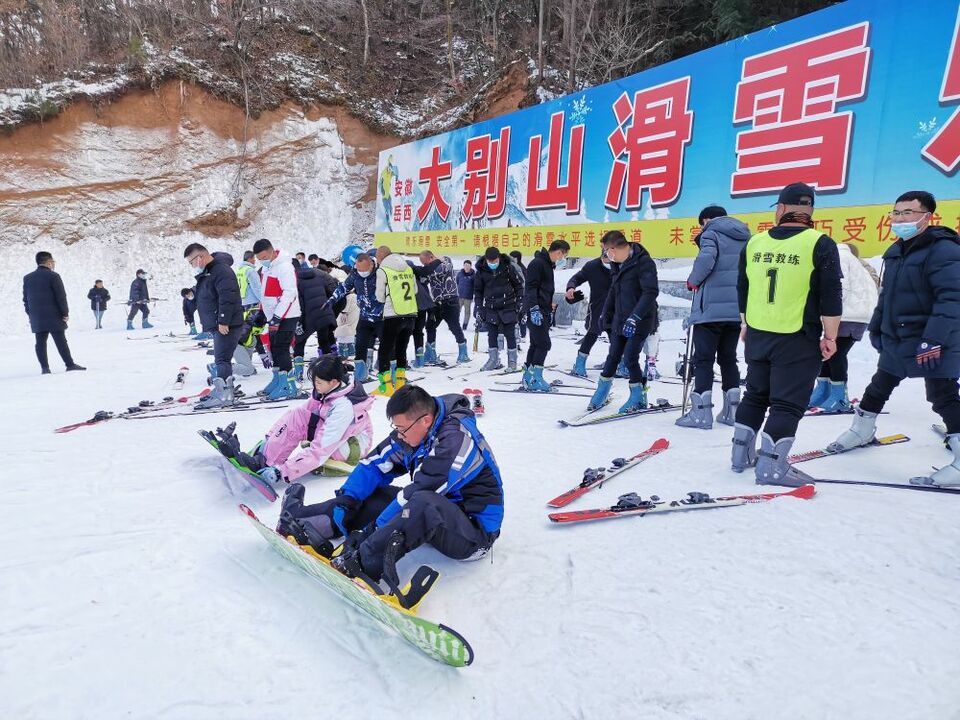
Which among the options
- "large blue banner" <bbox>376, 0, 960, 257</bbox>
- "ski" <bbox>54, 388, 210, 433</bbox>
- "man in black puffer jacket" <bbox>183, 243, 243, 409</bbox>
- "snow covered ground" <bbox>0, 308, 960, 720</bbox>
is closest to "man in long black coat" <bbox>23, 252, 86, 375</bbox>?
"ski" <bbox>54, 388, 210, 433</bbox>

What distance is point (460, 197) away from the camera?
15.6m

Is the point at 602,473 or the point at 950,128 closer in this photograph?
the point at 602,473

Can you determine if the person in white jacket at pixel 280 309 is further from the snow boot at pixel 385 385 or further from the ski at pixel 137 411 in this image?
the snow boot at pixel 385 385

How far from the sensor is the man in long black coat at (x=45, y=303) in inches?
345

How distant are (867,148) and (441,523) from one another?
843 centimetres

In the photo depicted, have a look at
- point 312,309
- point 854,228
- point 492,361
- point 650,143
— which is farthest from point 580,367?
point 650,143

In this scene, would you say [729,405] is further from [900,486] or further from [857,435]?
[900,486]

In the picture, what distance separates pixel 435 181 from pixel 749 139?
361 inches

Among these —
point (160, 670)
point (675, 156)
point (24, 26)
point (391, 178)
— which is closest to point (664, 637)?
point (160, 670)

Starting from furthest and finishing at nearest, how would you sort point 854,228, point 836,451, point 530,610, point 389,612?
point 854,228 → point 836,451 → point 530,610 → point 389,612

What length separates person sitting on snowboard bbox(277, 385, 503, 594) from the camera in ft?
8.64

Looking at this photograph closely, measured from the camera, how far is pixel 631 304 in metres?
5.77

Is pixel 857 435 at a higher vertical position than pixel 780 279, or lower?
lower

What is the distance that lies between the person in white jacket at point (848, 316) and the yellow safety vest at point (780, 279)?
2.25 meters
